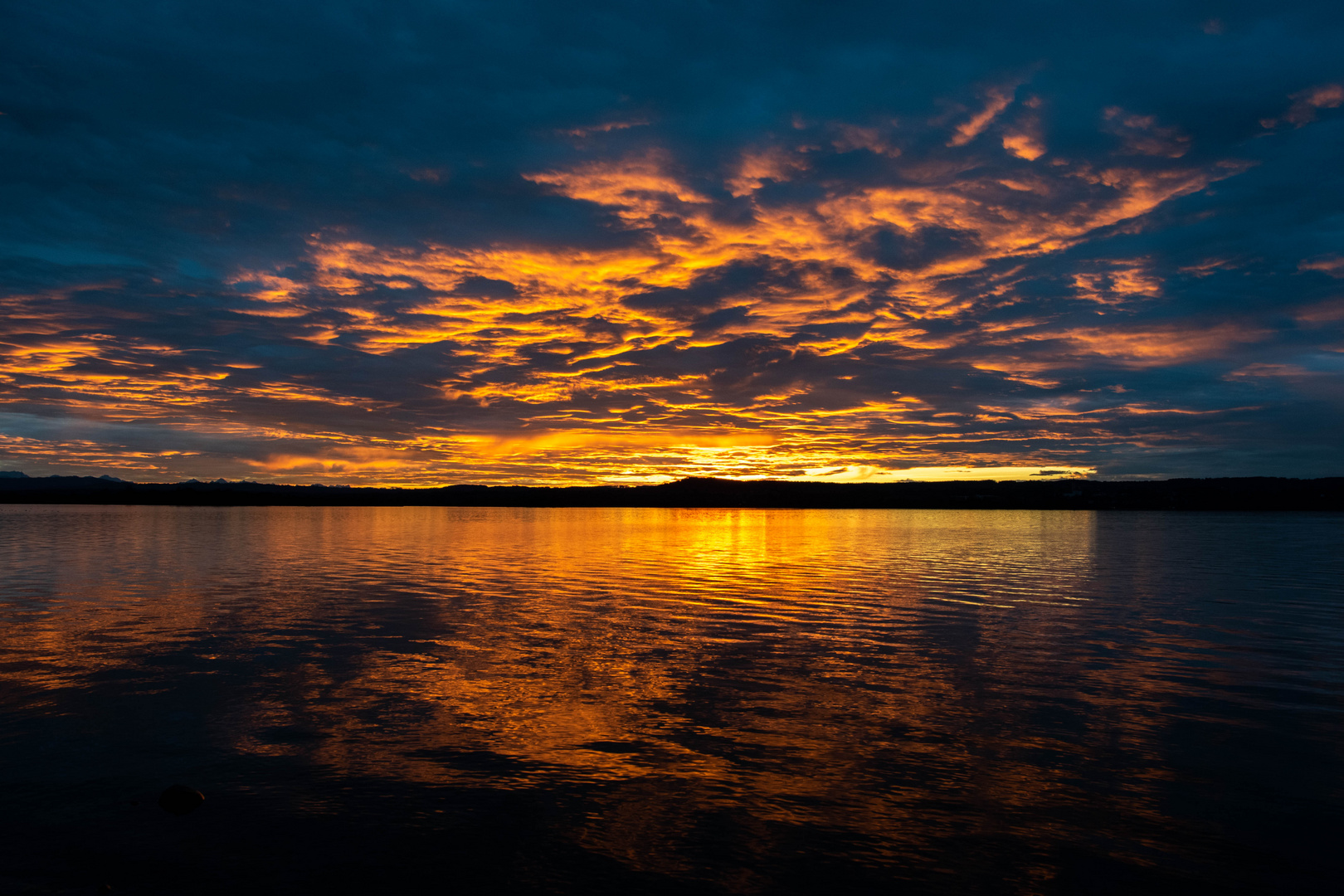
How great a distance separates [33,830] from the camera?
1093 centimetres

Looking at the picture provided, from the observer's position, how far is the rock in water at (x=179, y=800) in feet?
38.0

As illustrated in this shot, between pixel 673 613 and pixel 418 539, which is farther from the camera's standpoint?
pixel 418 539

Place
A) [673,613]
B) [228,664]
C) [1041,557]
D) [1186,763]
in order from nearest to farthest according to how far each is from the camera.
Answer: [1186,763], [228,664], [673,613], [1041,557]

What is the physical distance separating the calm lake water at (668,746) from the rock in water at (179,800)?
0.19m

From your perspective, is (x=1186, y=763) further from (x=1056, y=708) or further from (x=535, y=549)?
(x=535, y=549)

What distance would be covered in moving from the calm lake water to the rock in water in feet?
0.61

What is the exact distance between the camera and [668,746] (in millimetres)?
14820

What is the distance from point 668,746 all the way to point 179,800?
26.2ft

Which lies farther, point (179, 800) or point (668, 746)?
point (668, 746)

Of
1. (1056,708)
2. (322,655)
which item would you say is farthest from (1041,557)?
(322,655)

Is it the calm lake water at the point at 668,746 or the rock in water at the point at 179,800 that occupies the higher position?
the rock in water at the point at 179,800

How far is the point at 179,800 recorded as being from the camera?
1164 cm

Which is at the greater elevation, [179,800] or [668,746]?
[179,800]

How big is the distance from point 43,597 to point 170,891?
106 feet
